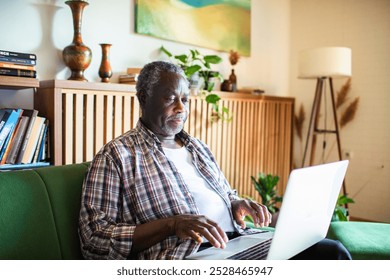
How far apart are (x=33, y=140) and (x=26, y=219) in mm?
936

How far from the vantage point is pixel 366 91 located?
3.89 metres

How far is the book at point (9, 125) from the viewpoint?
2.03 metres

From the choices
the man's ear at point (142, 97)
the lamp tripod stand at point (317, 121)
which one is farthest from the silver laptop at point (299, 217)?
the lamp tripod stand at point (317, 121)

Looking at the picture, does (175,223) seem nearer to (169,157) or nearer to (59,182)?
(169,157)

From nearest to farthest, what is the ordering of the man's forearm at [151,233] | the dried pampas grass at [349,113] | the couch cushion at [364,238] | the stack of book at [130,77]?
the man's forearm at [151,233]
the couch cushion at [364,238]
the stack of book at [130,77]
the dried pampas grass at [349,113]

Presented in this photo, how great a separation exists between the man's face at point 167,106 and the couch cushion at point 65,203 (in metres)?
0.38

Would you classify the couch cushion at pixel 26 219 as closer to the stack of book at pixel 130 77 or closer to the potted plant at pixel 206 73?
the stack of book at pixel 130 77

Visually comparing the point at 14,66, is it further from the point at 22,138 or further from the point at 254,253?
the point at 254,253

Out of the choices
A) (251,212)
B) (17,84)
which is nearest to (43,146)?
(17,84)

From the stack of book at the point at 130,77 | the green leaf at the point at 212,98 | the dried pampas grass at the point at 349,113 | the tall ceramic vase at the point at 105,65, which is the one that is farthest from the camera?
the dried pampas grass at the point at 349,113

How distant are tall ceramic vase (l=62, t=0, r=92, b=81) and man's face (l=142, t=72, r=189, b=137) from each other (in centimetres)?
97

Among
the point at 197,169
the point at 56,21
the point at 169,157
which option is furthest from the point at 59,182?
the point at 56,21

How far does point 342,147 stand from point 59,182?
130 inches
